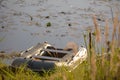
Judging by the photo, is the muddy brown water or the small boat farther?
the muddy brown water

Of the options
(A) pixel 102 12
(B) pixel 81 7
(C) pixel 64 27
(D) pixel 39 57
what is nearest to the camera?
(D) pixel 39 57

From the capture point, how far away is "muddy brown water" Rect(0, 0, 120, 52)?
999cm

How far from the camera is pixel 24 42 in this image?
956cm

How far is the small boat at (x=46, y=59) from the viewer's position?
18.3 ft

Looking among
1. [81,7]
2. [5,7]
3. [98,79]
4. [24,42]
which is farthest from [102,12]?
[98,79]

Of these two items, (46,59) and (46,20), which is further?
(46,20)

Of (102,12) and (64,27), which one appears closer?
(64,27)

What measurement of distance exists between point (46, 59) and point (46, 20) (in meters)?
6.31

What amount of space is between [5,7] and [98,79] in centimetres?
1210

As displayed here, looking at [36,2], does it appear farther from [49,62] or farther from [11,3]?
[49,62]

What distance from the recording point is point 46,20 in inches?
492

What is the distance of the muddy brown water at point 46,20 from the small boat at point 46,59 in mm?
2102

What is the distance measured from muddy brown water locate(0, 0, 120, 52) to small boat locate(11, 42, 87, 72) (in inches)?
82.7

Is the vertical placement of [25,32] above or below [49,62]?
below
